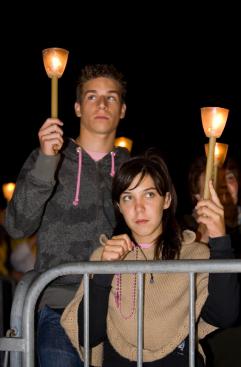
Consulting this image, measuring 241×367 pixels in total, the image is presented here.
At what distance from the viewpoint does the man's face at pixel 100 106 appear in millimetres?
4887

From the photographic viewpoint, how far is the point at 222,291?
387 cm

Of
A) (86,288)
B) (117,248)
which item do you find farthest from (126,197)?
(86,288)

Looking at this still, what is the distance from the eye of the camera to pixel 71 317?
4180 mm

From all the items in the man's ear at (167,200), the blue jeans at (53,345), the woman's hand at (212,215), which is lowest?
the blue jeans at (53,345)

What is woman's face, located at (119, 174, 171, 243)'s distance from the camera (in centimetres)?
418

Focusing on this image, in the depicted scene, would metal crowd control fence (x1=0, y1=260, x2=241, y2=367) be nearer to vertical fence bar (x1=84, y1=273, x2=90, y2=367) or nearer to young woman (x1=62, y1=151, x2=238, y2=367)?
vertical fence bar (x1=84, y1=273, x2=90, y2=367)

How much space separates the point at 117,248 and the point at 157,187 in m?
0.57

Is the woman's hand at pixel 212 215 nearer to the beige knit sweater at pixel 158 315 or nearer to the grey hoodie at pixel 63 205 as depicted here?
the beige knit sweater at pixel 158 315

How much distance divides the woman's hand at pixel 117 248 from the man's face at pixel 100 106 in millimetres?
1173

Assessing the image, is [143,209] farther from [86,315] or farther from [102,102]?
[102,102]

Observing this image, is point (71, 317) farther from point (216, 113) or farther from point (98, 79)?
point (98, 79)

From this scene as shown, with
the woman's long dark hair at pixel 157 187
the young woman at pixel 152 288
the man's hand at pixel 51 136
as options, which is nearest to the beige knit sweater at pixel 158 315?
the young woman at pixel 152 288

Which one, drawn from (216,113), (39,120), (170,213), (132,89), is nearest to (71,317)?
(170,213)

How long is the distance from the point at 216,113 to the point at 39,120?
93.8 ft
